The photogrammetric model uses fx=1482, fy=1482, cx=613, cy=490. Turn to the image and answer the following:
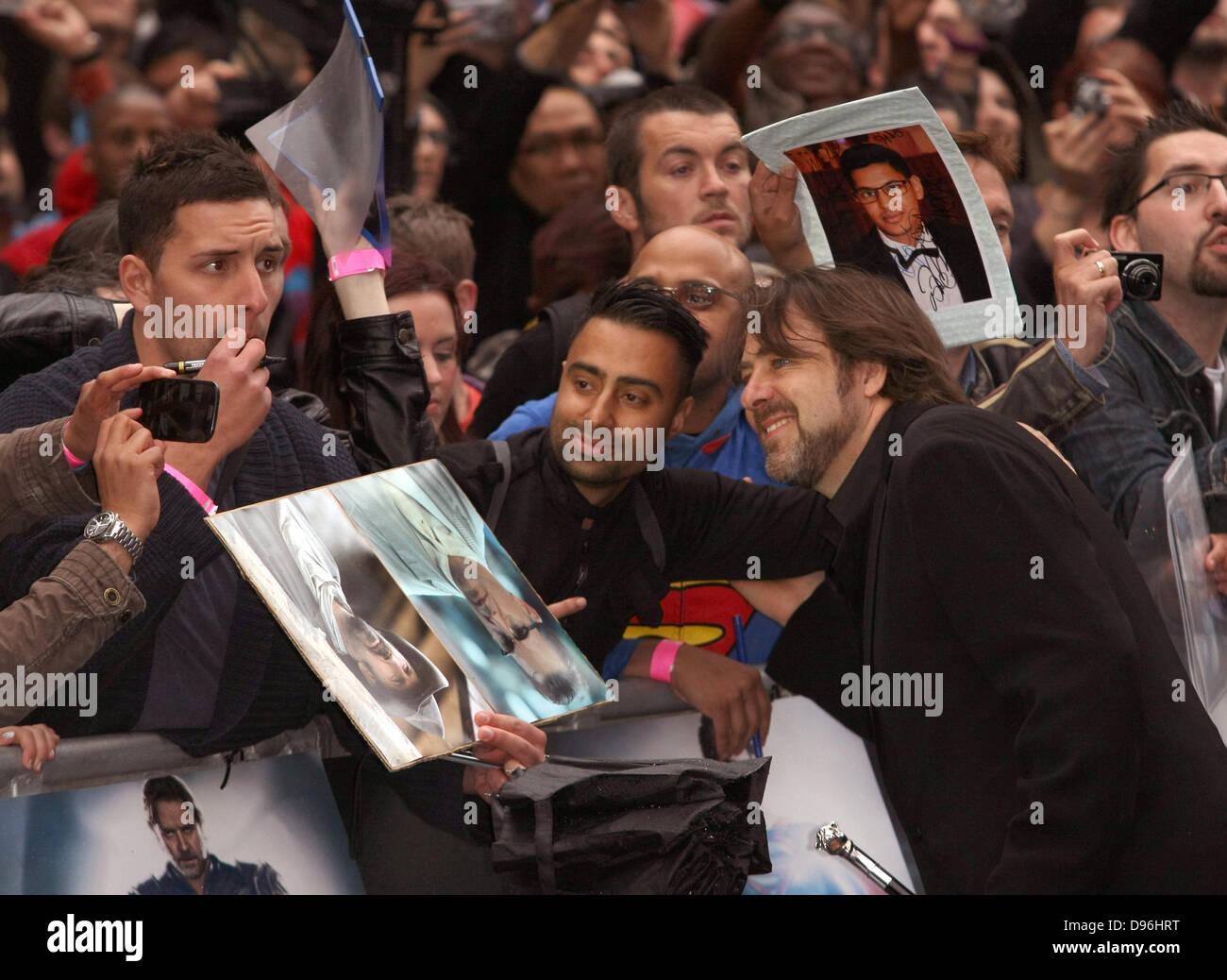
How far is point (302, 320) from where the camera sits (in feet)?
19.5

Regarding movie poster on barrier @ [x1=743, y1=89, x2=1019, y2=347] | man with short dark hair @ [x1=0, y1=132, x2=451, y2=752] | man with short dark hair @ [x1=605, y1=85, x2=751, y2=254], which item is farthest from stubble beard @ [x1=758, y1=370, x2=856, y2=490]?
man with short dark hair @ [x1=605, y1=85, x2=751, y2=254]

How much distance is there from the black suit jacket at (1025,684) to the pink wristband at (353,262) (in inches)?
54.7

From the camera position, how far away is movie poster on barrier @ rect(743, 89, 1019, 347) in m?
3.64

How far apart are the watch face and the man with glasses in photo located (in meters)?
1.97

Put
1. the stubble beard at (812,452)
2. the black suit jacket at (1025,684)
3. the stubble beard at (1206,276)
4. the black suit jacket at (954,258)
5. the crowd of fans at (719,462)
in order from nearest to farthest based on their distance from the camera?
the black suit jacket at (1025,684) → the crowd of fans at (719,462) → the stubble beard at (812,452) → the black suit jacket at (954,258) → the stubble beard at (1206,276)

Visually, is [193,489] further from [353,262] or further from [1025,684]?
[1025,684]

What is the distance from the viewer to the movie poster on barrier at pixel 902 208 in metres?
3.64

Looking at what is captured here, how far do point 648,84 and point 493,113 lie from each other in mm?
1058
